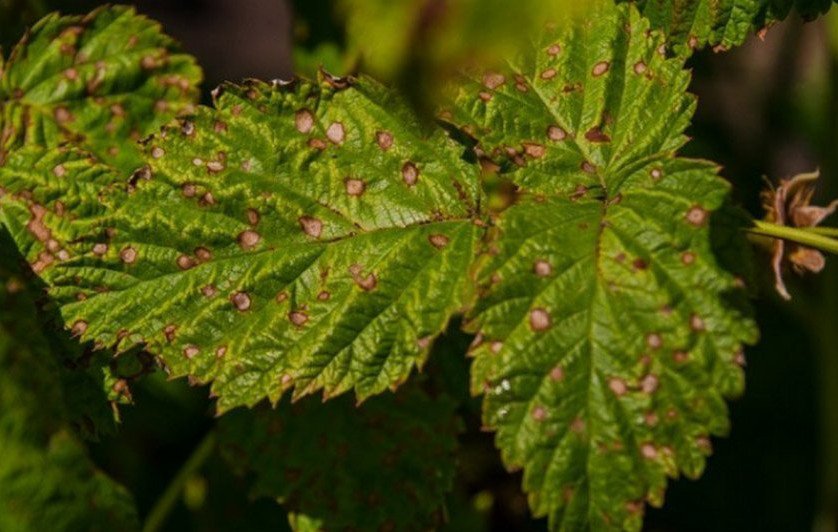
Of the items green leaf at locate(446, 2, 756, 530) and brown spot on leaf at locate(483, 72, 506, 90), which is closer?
green leaf at locate(446, 2, 756, 530)

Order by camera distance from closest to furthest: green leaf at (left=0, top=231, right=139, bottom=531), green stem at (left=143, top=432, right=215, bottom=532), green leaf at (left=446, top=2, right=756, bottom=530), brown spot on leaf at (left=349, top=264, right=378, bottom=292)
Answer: green leaf at (left=0, top=231, right=139, bottom=531) → green leaf at (left=446, top=2, right=756, bottom=530) → brown spot on leaf at (left=349, top=264, right=378, bottom=292) → green stem at (left=143, top=432, right=215, bottom=532)

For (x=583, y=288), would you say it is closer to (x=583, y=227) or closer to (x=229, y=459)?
(x=583, y=227)

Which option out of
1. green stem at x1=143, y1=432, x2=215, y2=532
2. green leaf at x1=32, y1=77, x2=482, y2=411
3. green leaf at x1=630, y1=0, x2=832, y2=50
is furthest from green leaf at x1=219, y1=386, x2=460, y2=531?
green leaf at x1=630, y1=0, x2=832, y2=50

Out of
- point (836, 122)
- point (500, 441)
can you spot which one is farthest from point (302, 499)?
point (836, 122)

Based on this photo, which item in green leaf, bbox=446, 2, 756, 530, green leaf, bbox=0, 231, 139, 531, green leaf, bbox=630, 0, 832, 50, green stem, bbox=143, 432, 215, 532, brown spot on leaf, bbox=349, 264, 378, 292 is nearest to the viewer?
green leaf, bbox=0, 231, 139, 531

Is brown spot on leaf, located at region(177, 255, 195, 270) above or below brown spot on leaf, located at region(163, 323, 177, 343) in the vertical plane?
above

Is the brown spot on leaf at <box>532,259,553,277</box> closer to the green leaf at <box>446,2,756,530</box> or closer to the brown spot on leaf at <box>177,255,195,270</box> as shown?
the green leaf at <box>446,2,756,530</box>
